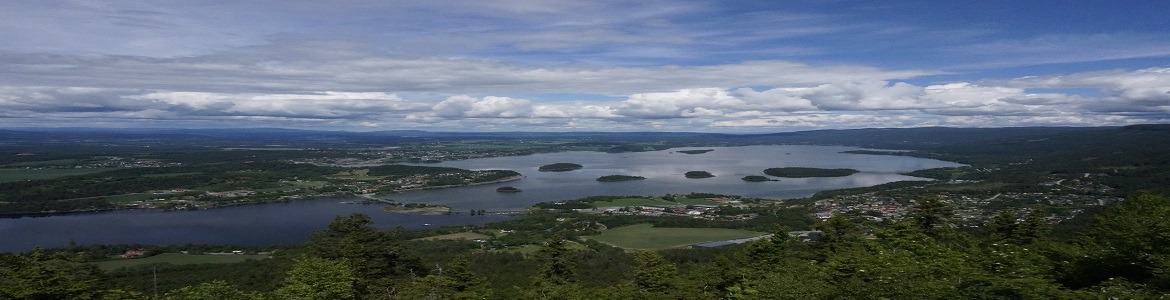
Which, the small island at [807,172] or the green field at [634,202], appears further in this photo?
the small island at [807,172]

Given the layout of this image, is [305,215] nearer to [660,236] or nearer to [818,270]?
[660,236]

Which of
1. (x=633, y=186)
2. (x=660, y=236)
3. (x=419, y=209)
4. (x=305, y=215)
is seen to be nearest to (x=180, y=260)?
(x=305, y=215)

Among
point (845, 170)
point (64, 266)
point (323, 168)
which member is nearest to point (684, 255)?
point (64, 266)

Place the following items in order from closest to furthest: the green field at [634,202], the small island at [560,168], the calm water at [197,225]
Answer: the calm water at [197,225] → the green field at [634,202] → the small island at [560,168]

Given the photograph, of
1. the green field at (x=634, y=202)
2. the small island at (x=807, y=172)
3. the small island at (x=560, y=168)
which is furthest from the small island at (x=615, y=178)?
the green field at (x=634, y=202)

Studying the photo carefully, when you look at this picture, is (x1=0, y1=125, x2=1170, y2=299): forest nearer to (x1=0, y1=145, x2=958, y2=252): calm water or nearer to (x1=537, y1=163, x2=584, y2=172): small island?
(x1=0, y1=145, x2=958, y2=252): calm water

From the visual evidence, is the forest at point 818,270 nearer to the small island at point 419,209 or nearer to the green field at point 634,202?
the small island at point 419,209

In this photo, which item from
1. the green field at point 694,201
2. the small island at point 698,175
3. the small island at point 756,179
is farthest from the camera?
the small island at point 698,175
